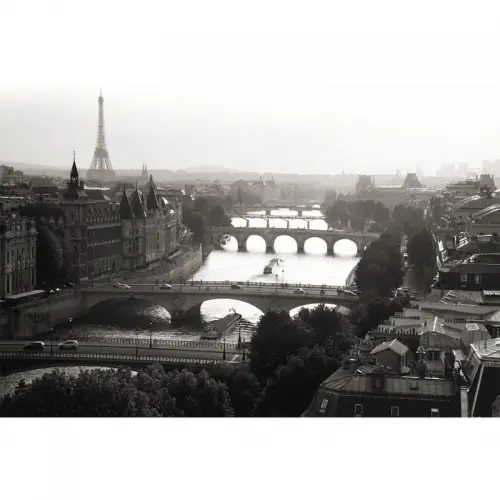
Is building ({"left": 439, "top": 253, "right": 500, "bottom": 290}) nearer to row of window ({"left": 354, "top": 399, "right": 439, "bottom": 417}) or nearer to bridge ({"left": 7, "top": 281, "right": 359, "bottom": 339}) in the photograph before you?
bridge ({"left": 7, "top": 281, "right": 359, "bottom": 339})

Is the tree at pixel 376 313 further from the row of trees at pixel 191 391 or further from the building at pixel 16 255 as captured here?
the building at pixel 16 255

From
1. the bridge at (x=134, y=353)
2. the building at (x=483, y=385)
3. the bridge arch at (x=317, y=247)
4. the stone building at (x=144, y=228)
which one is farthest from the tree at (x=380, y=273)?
the bridge arch at (x=317, y=247)

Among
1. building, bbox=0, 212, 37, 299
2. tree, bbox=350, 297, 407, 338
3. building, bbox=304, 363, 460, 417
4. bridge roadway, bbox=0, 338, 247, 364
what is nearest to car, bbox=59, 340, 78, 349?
bridge roadway, bbox=0, 338, 247, 364

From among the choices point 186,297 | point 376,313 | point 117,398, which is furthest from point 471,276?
point 117,398

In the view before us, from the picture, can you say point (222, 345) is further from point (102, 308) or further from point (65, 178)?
point (65, 178)

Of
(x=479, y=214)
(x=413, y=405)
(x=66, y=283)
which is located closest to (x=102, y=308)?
(x=66, y=283)
